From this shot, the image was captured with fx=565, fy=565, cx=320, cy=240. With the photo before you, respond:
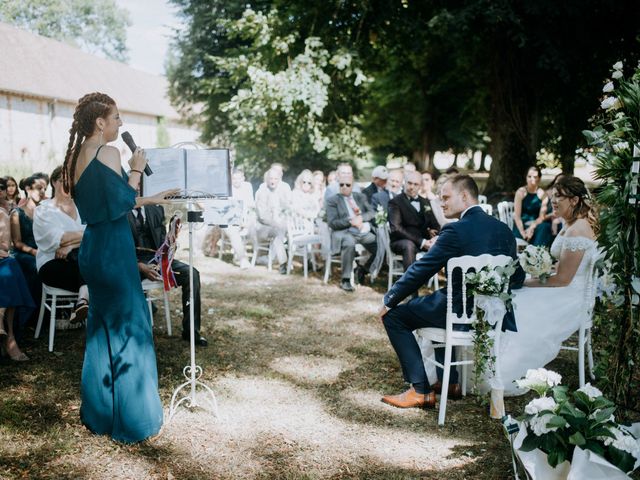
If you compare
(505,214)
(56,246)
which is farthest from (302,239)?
(56,246)

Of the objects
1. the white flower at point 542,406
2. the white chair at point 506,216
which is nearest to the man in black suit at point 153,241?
the white flower at point 542,406

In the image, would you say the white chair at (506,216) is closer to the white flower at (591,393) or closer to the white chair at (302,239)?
the white chair at (302,239)

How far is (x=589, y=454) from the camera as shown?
2711 mm

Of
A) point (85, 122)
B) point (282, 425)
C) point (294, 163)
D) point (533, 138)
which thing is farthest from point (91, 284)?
point (294, 163)

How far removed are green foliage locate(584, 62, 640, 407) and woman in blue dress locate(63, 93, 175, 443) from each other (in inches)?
109

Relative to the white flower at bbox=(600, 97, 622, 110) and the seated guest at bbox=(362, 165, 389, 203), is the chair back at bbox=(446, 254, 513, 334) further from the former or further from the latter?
the seated guest at bbox=(362, 165, 389, 203)

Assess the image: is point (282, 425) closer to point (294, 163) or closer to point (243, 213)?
point (243, 213)

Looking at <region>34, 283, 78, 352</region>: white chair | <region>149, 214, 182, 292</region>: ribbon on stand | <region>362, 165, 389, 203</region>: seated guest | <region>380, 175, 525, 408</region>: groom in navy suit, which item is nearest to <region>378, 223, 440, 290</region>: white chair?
<region>362, 165, 389, 203</region>: seated guest

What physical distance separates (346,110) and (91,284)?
499 inches

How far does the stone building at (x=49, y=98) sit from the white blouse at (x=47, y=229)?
36.6ft

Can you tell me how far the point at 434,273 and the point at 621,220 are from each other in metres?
1.49

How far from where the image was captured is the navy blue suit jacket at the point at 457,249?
14.0 ft

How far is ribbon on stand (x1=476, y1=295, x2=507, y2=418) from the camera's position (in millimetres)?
4129

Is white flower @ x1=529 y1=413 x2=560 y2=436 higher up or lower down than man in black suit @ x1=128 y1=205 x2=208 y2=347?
lower down
